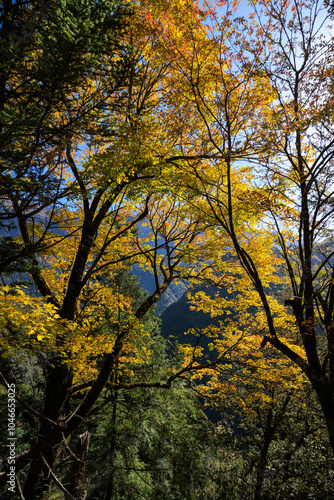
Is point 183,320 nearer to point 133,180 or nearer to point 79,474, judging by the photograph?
point 79,474

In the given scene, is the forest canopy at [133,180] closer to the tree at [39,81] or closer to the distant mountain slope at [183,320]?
the tree at [39,81]

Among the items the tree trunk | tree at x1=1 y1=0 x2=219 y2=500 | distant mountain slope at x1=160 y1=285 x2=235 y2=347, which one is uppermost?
distant mountain slope at x1=160 y1=285 x2=235 y2=347

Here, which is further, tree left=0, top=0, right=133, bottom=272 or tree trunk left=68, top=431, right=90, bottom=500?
tree trunk left=68, top=431, right=90, bottom=500

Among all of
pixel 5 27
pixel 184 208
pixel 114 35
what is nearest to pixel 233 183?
pixel 184 208

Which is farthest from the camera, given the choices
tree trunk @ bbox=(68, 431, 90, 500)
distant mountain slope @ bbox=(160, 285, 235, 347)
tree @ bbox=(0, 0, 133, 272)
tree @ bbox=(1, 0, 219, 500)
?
distant mountain slope @ bbox=(160, 285, 235, 347)

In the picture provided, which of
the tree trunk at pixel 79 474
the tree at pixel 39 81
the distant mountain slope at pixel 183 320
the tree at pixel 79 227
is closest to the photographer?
the tree at pixel 39 81

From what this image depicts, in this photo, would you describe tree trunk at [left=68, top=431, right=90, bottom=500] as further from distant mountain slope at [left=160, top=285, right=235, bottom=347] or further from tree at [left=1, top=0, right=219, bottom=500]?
distant mountain slope at [left=160, top=285, right=235, bottom=347]

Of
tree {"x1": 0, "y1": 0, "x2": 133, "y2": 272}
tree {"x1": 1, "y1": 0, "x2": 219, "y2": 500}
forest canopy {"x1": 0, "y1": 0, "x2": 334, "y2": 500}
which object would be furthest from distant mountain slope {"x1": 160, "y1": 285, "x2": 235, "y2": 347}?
tree {"x1": 0, "y1": 0, "x2": 133, "y2": 272}

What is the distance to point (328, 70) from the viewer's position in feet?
13.3

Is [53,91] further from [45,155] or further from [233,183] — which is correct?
[233,183]

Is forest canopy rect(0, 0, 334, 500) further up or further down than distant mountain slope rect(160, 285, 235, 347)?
further down

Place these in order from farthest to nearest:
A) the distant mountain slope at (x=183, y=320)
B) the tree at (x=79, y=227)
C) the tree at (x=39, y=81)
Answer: the distant mountain slope at (x=183, y=320)
the tree at (x=79, y=227)
the tree at (x=39, y=81)

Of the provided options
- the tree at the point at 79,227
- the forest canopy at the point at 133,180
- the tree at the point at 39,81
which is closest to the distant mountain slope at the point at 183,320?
the forest canopy at the point at 133,180

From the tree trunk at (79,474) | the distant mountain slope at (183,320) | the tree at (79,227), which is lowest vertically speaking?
the tree trunk at (79,474)
